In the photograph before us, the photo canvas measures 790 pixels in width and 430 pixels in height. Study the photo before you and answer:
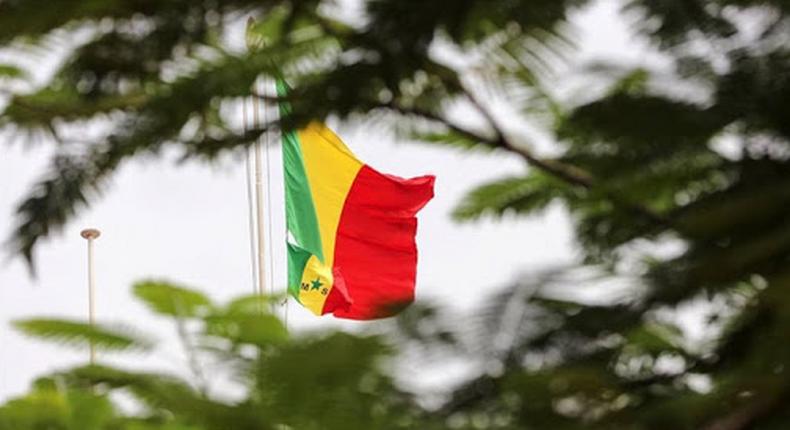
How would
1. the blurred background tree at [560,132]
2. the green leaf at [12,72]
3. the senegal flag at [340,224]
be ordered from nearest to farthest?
the blurred background tree at [560,132]
the green leaf at [12,72]
the senegal flag at [340,224]

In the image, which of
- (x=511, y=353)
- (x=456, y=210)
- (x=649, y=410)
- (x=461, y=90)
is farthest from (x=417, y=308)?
(x=456, y=210)

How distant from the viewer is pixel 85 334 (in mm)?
1628

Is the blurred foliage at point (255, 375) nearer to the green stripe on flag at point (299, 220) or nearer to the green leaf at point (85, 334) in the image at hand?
the green leaf at point (85, 334)

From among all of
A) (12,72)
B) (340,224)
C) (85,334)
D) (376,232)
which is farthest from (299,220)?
(12,72)

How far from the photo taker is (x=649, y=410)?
959mm

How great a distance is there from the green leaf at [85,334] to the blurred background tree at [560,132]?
1.63 feet

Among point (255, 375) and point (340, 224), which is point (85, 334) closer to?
point (255, 375)

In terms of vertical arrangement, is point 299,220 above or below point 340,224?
above

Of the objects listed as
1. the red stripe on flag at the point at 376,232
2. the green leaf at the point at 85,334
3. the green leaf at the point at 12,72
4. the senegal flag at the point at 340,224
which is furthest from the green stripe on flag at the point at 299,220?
the green leaf at the point at 12,72

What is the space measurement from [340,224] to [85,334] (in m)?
4.48

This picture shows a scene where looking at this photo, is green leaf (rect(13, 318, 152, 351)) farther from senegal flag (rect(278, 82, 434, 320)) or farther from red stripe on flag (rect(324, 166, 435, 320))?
senegal flag (rect(278, 82, 434, 320))

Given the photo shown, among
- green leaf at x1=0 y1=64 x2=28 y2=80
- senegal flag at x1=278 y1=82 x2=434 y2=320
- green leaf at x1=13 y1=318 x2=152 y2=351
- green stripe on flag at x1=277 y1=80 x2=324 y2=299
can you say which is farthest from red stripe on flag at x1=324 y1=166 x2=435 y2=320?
green leaf at x1=0 y1=64 x2=28 y2=80

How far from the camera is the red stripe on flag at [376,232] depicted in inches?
136

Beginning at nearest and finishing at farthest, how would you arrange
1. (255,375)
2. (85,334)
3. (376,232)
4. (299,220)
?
(255,375), (85,334), (376,232), (299,220)
